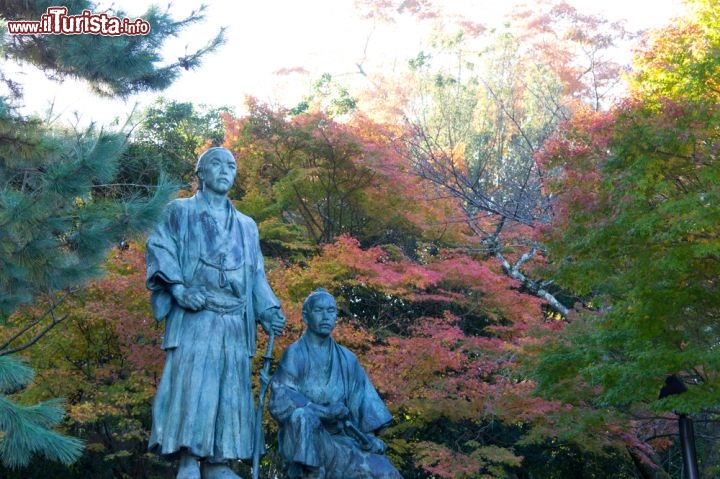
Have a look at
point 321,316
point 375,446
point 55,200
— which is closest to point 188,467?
point 375,446

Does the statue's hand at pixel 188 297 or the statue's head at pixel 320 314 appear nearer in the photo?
the statue's hand at pixel 188 297

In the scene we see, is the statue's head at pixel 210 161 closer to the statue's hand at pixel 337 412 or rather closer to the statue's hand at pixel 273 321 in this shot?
the statue's hand at pixel 273 321

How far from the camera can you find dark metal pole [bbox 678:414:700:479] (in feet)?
33.7

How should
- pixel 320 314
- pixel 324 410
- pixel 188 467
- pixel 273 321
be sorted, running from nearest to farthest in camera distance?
pixel 188 467 → pixel 273 321 → pixel 324 410 → pixel 320 314

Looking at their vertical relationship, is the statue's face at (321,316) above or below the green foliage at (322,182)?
below

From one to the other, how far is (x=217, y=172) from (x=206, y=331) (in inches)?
38.2

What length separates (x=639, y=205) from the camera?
9031 millimetres

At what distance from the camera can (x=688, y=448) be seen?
34.2 ft

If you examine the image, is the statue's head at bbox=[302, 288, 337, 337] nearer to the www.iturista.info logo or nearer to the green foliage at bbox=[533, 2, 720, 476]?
the green foliage at bbox=[533, 2, 720, 476]

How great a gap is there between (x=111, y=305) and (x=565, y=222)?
581 centimetres

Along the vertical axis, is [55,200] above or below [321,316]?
above

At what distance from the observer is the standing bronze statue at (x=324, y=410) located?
18.2 feet

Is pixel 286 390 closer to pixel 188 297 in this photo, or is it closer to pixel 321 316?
pixel 321 316

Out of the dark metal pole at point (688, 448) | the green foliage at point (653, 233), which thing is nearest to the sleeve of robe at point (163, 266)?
the green foliage at point (653, 233)
